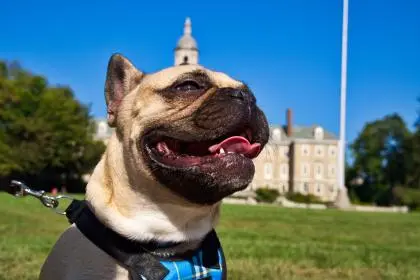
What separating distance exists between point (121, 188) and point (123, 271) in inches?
18.1

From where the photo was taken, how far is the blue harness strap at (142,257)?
328 centimetres

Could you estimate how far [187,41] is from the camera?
341 ft

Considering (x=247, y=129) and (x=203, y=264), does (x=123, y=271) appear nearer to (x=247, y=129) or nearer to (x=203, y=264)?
(x=203, y=264)

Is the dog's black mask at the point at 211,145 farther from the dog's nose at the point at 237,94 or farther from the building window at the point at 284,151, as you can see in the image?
the building window at the point at 284,151

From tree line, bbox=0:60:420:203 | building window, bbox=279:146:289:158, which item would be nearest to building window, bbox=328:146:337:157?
building window, bbox=279:146:289:158

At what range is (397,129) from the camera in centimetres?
8075

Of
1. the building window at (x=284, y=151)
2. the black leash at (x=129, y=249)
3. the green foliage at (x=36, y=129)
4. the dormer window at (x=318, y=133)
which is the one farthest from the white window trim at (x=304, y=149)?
the black leash at (x=129, y=249)

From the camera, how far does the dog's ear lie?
12.1 feet

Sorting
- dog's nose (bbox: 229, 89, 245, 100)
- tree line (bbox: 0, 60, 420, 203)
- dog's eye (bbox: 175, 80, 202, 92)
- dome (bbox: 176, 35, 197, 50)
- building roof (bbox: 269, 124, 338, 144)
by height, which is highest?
dome (bbox: 176, 35, 197, 50)

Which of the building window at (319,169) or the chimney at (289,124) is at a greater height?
the chimney at (289,124)

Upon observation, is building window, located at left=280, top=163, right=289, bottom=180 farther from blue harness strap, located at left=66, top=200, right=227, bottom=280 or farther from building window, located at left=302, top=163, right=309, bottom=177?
blue harness strap, located at left=66, top=200, right=227, bottom=280

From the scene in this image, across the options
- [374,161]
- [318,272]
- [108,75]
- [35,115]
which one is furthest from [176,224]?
[374,161]

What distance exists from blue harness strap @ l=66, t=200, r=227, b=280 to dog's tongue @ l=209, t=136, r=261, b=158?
0.61 meters

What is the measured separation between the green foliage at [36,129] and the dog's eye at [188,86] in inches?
2081
